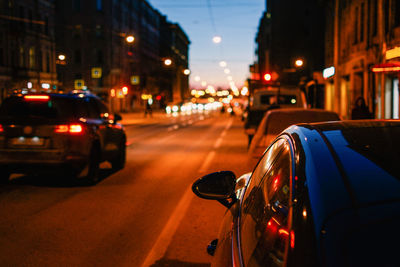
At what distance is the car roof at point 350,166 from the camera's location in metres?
1.89

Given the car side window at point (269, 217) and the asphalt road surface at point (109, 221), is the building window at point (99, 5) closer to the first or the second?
the asphalt road surface at point (109, 221)

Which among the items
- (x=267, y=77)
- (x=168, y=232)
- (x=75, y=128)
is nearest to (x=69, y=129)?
(x=75, y=128)

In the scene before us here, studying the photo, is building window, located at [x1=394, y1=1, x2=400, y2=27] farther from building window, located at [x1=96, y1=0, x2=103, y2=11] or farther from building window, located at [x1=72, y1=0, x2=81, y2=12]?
building window, located at [x1=72, y1=0, x2=81, y2=12]

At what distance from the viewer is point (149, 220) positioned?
7.47m

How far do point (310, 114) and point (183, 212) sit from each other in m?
3.19

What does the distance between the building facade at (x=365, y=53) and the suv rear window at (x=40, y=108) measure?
320 inches

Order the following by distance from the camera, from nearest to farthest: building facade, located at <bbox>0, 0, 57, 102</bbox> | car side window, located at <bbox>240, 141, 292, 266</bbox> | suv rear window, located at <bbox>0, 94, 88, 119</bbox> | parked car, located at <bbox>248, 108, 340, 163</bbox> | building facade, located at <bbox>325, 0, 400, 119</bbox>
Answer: car side window, located at <bbox>240, 141, 292, 266</bbox> < parked car, located at <bbox>248, 108, 340, 163</bbox> < suv rear window, located at <bbox>0, 94, 88, 119</bbox> < building facade, located at <bbox>325, 0, 400, 119</bbox> < building facade, located at <bbox>0, 0, 57, 102</bbox>

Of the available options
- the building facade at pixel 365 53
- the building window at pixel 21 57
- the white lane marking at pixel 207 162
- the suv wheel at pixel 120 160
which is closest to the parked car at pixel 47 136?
the suv wheel at pixel 120 160

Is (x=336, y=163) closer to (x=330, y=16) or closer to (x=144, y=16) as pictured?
(x=330, y=16)

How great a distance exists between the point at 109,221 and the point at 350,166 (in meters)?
5.58

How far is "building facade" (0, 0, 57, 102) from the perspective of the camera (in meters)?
45.6

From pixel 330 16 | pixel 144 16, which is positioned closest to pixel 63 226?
pixel 330 16

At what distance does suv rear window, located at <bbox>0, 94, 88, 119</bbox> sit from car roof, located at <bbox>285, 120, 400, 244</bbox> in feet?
26.7

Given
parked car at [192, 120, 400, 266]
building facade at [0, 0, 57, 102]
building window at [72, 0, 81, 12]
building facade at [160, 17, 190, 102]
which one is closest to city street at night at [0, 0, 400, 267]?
parked car at [192, 120, 400, 266]
